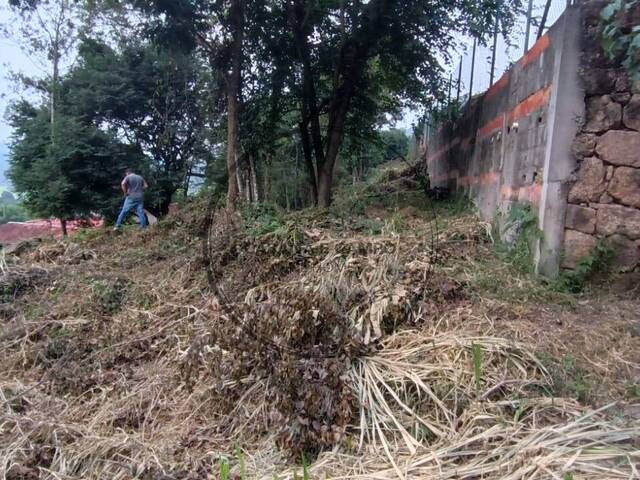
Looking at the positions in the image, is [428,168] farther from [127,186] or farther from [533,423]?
[533,423]

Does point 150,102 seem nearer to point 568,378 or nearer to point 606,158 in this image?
point 606,158

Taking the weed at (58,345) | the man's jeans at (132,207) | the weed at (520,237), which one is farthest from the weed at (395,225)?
the man's jeans at (132,207)

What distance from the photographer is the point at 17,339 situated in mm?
3902

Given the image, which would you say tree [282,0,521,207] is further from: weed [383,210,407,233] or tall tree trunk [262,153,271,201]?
weed [383,210,407,233]

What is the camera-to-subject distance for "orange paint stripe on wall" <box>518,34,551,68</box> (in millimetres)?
3673

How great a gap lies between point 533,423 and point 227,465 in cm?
139

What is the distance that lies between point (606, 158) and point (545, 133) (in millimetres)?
439

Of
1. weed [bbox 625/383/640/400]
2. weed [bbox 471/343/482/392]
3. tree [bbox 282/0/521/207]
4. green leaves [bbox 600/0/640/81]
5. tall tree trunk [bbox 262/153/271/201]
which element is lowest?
weed [bbox 625/383/640/400]

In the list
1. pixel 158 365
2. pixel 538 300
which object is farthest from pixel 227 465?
pixel 538 300

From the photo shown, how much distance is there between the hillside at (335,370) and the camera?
2.21 meters

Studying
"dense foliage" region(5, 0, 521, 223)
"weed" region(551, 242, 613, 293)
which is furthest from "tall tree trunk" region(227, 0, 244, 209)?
"weed" region(551, 242, 613, 293)

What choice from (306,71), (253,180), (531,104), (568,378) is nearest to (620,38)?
(531,104)

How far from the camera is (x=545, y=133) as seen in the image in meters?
3.53

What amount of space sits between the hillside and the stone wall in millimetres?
341
